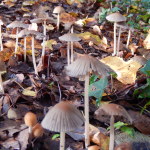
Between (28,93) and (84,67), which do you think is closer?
(84,67)

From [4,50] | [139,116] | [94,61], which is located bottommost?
[139,116]

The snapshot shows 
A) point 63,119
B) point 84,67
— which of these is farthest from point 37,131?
point 84,67

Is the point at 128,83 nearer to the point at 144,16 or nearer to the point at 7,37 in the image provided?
the point at 7,37

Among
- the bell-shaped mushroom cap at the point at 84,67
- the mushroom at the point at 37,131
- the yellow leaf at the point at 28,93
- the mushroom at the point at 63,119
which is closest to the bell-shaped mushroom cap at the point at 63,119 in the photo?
the mushroom at the point at 63,119

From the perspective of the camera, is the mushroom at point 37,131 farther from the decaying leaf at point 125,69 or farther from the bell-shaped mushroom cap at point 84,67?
the decaying leaf at point 125,69

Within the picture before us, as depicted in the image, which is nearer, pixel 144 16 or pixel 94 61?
pixel 94 61

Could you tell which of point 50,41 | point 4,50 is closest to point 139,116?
point 4,50

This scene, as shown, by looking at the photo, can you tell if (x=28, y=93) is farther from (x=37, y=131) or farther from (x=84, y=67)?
(x=84, y=67)

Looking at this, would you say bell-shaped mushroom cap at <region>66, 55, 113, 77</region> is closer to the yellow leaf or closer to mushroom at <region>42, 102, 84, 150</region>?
mushroom at <region>42, 102, 84, 150</region>
